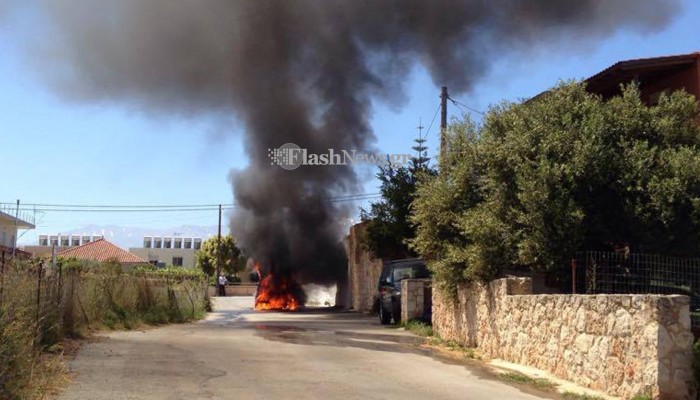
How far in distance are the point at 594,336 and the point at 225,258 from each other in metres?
60.2

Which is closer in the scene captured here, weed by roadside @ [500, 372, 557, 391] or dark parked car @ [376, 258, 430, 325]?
weed by roadside @ [500, 372, 557, 391]

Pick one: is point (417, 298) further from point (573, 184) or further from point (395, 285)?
point (573, 184)

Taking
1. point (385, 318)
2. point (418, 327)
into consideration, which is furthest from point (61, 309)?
point (385, 318)

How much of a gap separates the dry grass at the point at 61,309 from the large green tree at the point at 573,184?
7042mm

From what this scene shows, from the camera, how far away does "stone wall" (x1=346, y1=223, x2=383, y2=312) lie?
2670 cm

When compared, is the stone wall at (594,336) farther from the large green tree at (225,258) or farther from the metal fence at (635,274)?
the large green tree at (225,258)

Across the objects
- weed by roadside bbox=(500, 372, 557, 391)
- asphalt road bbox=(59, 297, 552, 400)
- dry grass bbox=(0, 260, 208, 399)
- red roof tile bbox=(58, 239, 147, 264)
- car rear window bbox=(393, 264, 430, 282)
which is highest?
red roof tile bbox=(58, 239, 147, 264)

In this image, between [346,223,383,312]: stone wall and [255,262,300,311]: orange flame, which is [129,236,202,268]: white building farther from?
[346,223,383,312]: stone wall

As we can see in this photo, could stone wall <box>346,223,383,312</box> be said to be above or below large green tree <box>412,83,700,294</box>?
below

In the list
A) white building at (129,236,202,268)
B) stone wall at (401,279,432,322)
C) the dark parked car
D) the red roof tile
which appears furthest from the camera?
white building at (129,236,202,268)

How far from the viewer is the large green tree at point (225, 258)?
66312 millimetres

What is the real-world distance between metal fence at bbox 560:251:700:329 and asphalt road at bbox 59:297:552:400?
7.21 ft

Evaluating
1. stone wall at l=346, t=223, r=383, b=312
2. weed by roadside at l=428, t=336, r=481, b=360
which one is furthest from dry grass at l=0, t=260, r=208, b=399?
stone wall at l=346, t=223, r=383, b=312

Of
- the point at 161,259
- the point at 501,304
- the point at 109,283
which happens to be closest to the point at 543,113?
the point at 501,304
